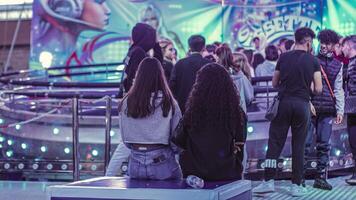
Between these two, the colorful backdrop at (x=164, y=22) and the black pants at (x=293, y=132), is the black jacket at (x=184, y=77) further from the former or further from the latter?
the colorful backdrop at (x=164, y=22)

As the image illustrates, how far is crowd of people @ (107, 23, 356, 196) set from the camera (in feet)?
13.0

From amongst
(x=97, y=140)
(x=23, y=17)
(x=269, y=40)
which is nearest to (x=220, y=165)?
(x=97, y=140)

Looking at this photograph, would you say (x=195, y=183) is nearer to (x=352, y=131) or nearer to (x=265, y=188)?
(x=265, y=188)

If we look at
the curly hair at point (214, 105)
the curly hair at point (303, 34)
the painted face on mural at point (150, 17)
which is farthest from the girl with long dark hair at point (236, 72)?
the painted face on mural at point (150, 17)

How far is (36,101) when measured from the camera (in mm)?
8570

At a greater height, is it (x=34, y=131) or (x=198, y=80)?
(x=198, y=80)

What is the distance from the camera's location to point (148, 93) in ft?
13.8

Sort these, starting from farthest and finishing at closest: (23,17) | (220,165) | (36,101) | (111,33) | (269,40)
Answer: (23,17) → (111,33) → (269,40) → (36,101) → (220,165)

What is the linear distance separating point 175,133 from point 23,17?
17087mm

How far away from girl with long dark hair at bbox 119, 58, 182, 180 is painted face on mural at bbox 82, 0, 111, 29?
454 inches

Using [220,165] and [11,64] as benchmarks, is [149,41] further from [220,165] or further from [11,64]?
[11,64]

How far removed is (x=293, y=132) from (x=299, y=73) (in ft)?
1.74

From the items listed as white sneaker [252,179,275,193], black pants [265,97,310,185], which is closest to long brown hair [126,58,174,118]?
black pants [265,97,310,185]

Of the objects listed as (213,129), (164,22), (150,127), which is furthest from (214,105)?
(164,22)
